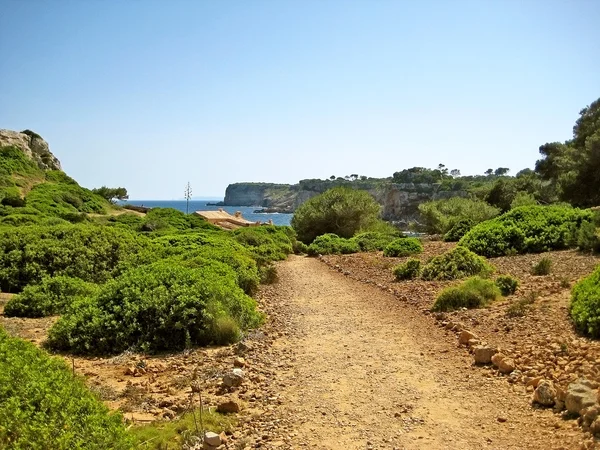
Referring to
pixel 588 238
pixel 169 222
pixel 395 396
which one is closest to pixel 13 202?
pixel 169 222

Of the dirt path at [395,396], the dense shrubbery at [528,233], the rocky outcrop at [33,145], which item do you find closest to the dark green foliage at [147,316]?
the dirt path at [395,396]

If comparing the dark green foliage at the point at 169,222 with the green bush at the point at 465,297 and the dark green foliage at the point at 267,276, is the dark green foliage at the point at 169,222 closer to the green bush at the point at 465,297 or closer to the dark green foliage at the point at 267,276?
the dark green foliage at the point at 267,276

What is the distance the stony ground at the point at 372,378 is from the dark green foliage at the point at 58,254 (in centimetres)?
323

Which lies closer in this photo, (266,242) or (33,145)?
(266,242)

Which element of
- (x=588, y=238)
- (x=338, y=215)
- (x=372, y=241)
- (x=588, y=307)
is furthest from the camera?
(x=338, y=215)

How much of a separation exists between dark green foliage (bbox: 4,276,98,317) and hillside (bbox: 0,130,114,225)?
551 inches

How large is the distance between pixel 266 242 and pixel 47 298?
16.1 metres

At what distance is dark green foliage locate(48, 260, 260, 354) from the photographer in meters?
7.99

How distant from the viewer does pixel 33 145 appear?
52.3 m

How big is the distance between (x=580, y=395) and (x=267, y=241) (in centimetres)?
2184

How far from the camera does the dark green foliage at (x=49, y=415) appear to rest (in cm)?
345

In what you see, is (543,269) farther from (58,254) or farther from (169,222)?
(169,222)

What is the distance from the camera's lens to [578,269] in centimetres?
1245

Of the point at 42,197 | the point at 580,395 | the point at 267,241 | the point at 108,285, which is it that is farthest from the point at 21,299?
the point at 42,197
